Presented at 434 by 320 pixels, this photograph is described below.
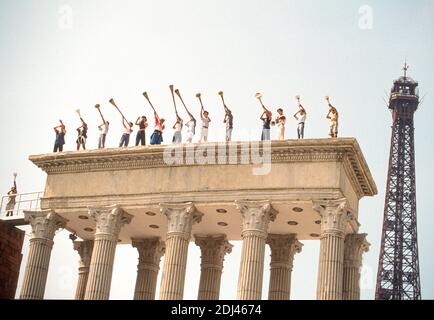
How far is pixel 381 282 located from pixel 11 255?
7386 cm

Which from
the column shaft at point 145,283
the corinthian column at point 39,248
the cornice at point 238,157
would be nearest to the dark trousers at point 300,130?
the cornice at point 238,157

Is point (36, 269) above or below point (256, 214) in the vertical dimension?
below

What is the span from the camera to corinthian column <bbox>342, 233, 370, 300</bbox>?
5353cm

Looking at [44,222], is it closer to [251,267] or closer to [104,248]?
[104,248]

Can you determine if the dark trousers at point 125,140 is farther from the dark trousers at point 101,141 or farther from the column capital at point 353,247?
the column capital at point 353,247

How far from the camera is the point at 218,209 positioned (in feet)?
178

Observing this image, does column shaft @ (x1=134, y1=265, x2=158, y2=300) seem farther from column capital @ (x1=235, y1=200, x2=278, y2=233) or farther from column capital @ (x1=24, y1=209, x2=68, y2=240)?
column capital @ (x1=235, y1=200, x2=278, y2=233)

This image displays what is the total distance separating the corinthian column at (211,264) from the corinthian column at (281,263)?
10.5 feet

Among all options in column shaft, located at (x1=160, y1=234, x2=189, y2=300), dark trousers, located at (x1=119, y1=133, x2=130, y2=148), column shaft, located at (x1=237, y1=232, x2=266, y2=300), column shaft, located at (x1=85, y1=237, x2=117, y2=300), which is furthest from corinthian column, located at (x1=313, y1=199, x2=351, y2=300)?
dark trousers, located at (x1=119, y1=133, x2=130, y2=148)

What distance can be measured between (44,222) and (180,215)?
29.2ft

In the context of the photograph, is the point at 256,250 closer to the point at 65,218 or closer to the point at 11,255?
the point at 65,218

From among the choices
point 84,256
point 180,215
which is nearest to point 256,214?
point 180,215

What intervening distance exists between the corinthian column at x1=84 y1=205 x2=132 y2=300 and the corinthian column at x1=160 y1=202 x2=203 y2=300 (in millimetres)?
3185

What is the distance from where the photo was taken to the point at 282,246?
57.8m
